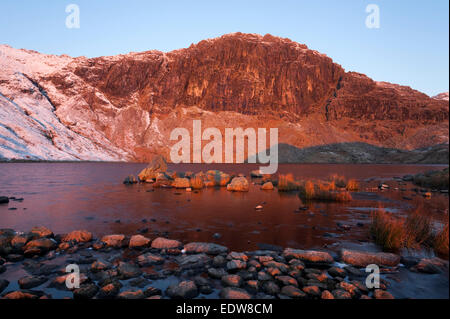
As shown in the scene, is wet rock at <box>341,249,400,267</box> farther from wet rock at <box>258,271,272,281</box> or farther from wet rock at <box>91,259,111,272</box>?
wet rock at <box>91,259,111,272</box>

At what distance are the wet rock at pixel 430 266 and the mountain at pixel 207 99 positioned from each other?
100 meters

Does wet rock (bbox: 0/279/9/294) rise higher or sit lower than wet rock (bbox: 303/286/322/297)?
lower

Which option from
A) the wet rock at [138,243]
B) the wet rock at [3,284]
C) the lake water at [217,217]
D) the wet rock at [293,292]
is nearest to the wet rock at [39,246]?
the wet rock at [3,284]

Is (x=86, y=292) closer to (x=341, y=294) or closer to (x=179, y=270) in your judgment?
(x=179, y=270)

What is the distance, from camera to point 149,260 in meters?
7.67

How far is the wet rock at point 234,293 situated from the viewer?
560 cm

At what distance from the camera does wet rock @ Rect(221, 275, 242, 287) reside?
6201 millimetres

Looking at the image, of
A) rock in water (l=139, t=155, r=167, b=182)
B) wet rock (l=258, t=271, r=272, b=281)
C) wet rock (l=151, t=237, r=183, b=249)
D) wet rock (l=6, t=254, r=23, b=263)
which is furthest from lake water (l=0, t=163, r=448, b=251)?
rock in water (l=139, t=155, r=167, b=182)

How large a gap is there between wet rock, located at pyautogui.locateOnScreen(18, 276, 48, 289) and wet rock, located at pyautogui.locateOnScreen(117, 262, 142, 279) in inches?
69.2

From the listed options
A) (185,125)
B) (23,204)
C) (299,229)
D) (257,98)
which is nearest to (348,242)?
(299,229)

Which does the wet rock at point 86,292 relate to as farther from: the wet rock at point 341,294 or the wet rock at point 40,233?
the wet rock at point 341,294

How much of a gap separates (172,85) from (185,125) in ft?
98.7
